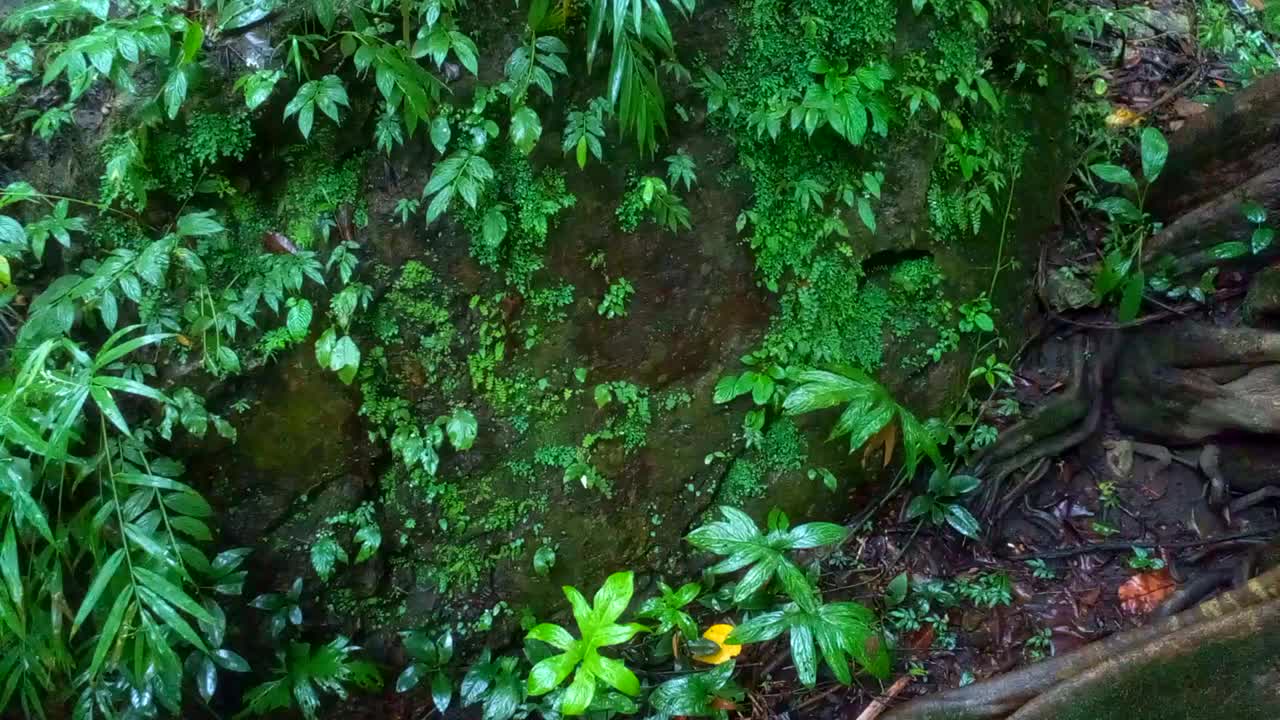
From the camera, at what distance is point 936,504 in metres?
3.51

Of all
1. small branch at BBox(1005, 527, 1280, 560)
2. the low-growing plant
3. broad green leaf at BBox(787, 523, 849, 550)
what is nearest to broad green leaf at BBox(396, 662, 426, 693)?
the low-growing plant

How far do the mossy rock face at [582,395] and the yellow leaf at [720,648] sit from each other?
0.36 meters

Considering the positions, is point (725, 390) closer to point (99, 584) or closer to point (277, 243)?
point (277, 243)

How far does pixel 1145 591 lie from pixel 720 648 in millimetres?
1678

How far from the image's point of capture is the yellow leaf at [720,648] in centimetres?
313

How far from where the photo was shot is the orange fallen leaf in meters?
3.24

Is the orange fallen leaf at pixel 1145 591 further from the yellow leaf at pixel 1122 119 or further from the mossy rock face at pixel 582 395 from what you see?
the yellow leaf at pixel 1122 119

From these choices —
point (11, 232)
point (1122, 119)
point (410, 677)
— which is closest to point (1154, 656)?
point (410, 677)

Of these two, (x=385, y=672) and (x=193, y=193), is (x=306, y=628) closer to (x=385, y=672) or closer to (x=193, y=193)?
(x=385, y=672)

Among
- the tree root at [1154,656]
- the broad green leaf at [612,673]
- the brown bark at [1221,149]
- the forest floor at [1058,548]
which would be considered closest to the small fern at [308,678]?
the broad green leaf at [612,673]

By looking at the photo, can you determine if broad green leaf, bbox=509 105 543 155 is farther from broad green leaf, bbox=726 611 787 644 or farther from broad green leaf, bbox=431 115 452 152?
broad green leaf, bbox=726 611 787 644

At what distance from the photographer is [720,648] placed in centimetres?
314

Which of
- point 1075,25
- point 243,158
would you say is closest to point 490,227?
point 243,158


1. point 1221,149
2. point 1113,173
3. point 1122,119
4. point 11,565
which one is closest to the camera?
point 11,565
